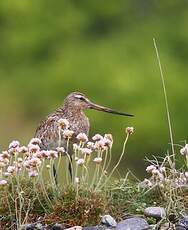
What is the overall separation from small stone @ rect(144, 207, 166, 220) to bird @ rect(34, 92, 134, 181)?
77.3 inches

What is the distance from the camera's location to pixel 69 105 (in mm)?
10594

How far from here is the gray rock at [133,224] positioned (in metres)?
7.77

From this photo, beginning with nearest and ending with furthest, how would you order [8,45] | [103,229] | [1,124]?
[103,229] < [1,124] < [8,45]

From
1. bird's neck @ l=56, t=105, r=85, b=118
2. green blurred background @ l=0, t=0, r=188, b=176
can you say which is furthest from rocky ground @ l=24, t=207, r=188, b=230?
green blurred background @ l=0, t=0, r=188, b=176

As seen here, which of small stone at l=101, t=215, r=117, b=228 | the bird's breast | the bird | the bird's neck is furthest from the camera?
the bird's neck

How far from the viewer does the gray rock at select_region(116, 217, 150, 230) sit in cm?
777

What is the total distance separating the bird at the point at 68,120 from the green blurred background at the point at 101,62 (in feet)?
48.0

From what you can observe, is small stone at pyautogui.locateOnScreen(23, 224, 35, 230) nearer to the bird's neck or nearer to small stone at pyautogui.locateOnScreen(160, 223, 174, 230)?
small stone at pyautogui.locateOnScreen(160, 223, 174, 230)

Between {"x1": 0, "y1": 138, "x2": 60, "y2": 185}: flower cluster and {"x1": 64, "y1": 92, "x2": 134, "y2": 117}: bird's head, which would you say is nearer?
{"x1": 0, "y1": 138, "x2": 60, "y2": 185}: flower cluster

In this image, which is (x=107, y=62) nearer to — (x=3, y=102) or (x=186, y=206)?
(x=3, y=102)

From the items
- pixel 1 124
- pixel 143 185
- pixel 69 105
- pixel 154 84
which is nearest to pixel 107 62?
pixel 154 84

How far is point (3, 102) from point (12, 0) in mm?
3416

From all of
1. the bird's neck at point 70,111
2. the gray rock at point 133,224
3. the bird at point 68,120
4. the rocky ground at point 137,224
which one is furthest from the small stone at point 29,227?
the bird's neck at point 70,111

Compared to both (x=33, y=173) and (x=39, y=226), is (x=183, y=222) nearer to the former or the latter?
(x=39, y=226)
